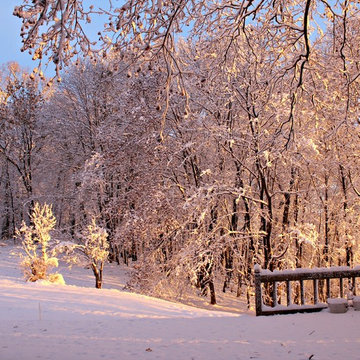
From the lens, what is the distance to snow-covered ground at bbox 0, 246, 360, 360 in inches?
193

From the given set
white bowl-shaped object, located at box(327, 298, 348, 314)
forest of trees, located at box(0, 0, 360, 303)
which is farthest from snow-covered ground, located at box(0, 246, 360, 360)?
forest of trees, located at box(0, 0, 360, 303)

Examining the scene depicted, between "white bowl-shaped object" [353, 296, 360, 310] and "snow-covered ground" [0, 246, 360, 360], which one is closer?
"snow-covered ground" [0, 246, 360, 360]

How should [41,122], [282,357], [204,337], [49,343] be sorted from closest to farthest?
[282,357]
[49,343]
[204,337]
[41,122]

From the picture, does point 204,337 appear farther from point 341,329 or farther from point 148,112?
point 148,112

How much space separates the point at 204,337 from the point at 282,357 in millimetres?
1399

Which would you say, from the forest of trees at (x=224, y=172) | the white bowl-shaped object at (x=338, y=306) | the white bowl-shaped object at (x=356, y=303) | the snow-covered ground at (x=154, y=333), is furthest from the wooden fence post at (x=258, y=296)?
the forest of trees at (x=224, y=172)

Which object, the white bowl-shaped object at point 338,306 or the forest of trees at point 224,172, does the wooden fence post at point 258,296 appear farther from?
the forest of trees at point 224,172

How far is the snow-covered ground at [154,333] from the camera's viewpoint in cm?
491

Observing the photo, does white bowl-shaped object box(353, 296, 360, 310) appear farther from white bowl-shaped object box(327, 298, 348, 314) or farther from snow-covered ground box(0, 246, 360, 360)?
snow-covered ground box(0, 246, 360, 360)

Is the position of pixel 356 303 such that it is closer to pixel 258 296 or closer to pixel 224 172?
pixel 258 296

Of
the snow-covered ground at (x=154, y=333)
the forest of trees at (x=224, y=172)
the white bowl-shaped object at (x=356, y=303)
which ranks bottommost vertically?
the snow-covered ground at (x=154, y=333)

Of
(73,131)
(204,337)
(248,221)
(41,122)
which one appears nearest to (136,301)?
(204,337)

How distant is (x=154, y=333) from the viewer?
19.9 feet

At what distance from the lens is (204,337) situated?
19.0ft
